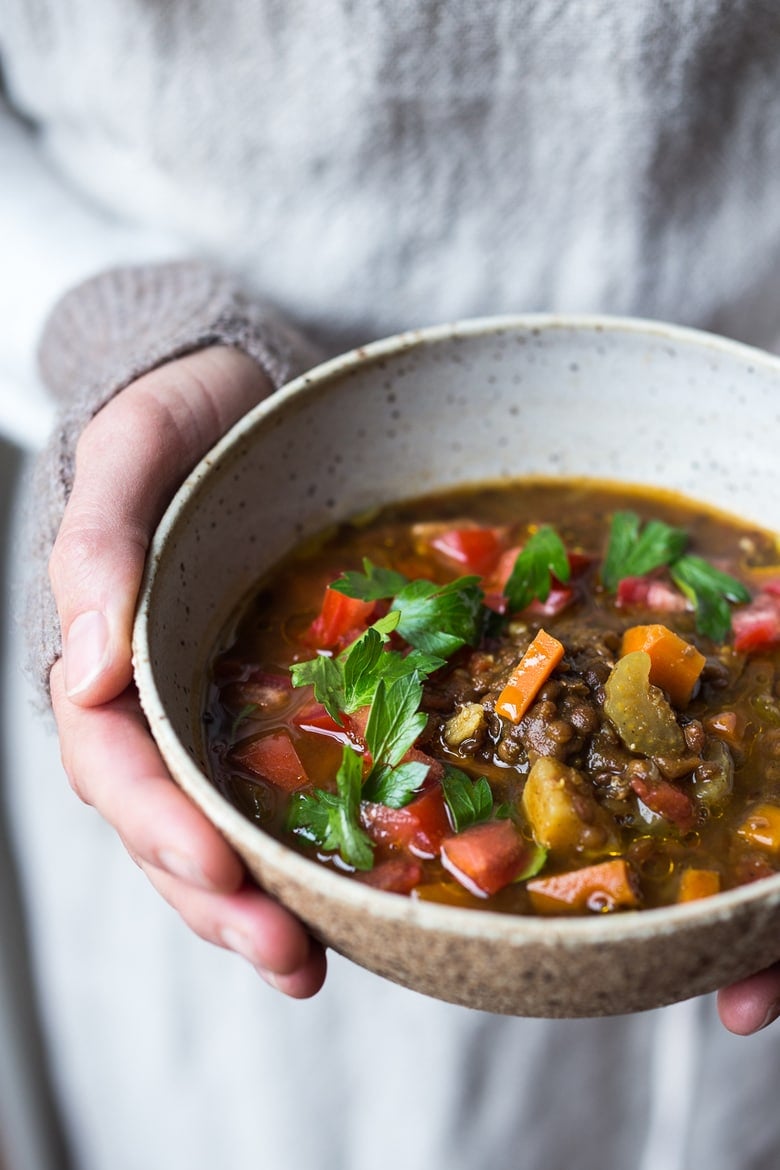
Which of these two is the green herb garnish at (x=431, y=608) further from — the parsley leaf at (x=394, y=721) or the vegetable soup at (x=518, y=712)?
the parsley leaf at (x=394, y=721)

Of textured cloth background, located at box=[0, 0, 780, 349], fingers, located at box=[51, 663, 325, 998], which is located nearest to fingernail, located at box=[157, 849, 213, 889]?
fingers, located at box=[51, 663, 325, 998]

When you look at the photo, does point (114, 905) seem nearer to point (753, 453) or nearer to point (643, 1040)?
point (643, 1040)

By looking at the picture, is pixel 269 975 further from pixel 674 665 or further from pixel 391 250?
pixel 391 250

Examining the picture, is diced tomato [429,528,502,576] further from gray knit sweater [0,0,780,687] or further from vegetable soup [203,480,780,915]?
gray knit sweater [0,0,780,687]

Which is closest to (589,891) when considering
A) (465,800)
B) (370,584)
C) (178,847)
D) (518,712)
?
(465,800)

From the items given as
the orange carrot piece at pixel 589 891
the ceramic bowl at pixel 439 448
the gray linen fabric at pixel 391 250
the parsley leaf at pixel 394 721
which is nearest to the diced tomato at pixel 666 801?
the orange carrot piece at pixel 589 891

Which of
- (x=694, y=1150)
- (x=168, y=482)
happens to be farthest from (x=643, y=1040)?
(x=168, y=482)
